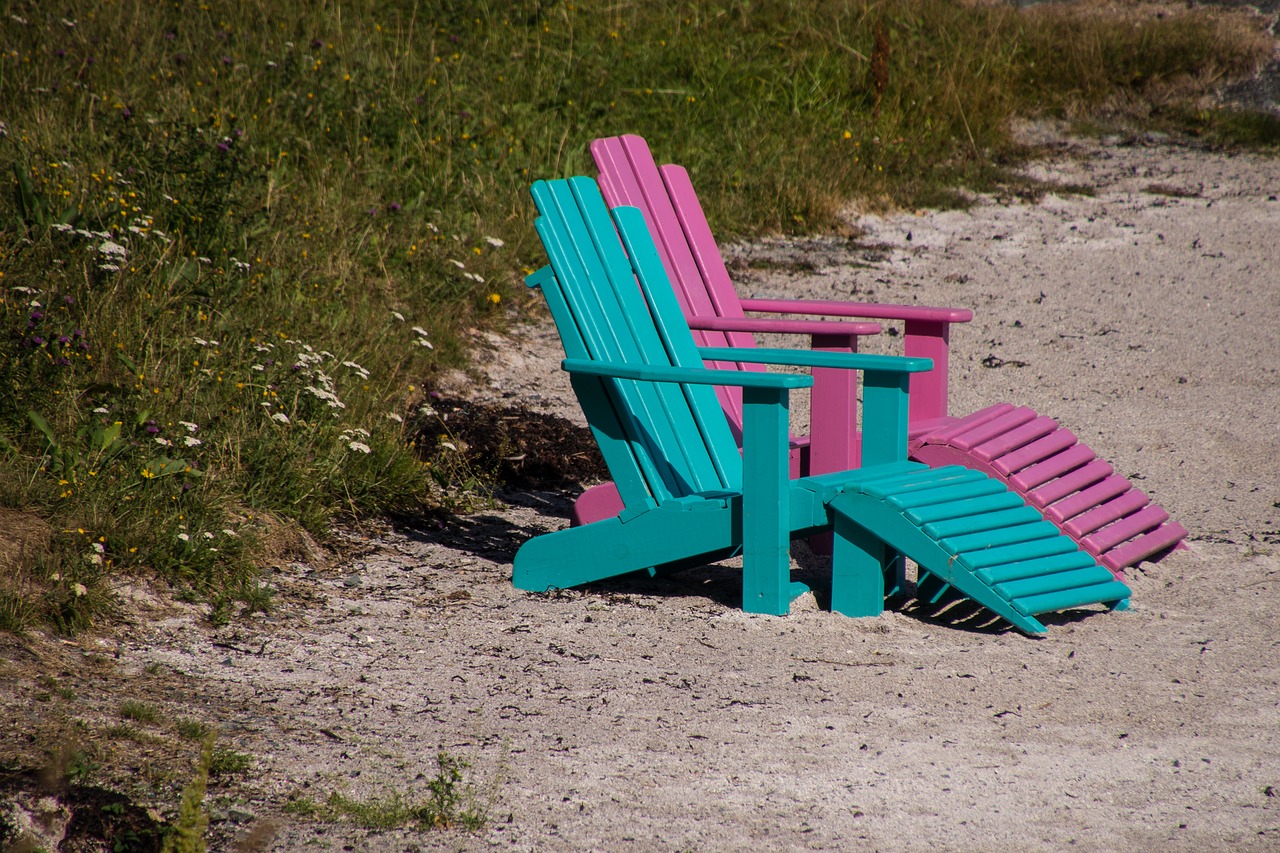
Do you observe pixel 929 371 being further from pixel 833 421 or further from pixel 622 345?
pixel 622 345

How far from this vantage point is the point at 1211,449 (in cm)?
524

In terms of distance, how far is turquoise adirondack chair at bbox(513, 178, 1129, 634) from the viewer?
3176mm

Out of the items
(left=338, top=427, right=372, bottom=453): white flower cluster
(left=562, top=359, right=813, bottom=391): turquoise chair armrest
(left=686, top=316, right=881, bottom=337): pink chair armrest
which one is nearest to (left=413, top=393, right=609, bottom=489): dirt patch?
(left=338, top=427, right=372, bottom=453): white flower cluster

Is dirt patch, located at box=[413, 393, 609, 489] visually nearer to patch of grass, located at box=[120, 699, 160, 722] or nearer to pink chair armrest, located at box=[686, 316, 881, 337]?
pink chair armrest, located at box=[686, 316, 881, 337]

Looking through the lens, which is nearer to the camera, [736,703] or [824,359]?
[736,703]

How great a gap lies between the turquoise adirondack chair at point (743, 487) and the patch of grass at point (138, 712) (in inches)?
52.2

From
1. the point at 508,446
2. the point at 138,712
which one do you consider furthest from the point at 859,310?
the point at 138,712

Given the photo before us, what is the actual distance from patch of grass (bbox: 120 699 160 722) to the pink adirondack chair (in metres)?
1.60

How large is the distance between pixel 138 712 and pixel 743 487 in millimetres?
1542

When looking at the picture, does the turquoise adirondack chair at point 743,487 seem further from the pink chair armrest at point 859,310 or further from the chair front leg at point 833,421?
the pink chair armrest at point 859,310

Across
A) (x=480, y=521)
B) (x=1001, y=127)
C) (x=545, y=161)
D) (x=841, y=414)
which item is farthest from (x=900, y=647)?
(x=1001, y=127)

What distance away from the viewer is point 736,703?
2830 mm

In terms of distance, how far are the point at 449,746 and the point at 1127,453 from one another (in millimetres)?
3656

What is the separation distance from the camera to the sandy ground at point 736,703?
232 cm
